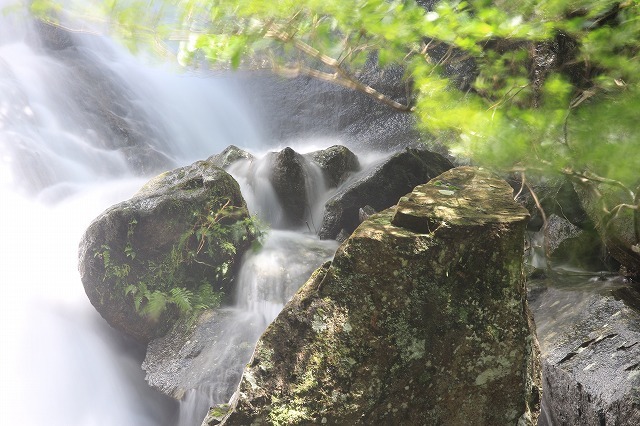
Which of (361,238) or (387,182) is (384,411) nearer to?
(361,238)

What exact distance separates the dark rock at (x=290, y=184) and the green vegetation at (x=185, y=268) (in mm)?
1892

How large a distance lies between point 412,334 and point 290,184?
686 cm

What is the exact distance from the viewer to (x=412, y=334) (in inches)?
100

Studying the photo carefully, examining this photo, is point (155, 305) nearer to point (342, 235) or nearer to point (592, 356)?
point (342, 235)

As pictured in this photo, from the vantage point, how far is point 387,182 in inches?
330

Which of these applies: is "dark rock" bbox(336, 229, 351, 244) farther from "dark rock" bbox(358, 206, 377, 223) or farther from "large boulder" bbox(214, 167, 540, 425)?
"large boulder" bbox(214, 167, 540, 425)

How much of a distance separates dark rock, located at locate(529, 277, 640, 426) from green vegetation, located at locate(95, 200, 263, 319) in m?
4.59

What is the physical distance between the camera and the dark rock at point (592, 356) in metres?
3.24

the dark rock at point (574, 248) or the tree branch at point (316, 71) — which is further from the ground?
the tree branch at point (316, 71)

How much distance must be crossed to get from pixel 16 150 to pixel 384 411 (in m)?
12.4

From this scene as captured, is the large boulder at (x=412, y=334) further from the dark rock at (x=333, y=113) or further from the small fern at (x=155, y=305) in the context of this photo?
the dark rock at (x=333, y=113)

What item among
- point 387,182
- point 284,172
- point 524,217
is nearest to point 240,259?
point 284,172

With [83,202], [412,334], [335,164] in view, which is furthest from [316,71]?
[83,202]

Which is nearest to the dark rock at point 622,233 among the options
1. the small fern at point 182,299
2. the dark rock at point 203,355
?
the dark rock at point 203,355
